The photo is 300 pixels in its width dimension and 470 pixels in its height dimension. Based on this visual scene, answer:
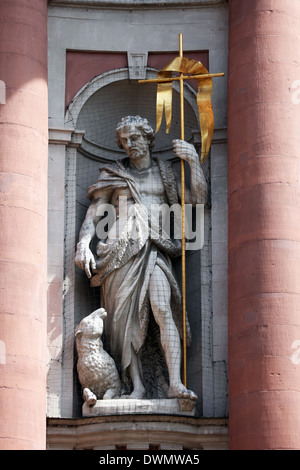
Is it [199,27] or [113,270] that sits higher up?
[199,27]

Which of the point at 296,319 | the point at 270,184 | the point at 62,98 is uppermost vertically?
the point at 62,98

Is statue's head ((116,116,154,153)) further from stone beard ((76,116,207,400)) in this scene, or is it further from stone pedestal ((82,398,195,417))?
stone pedestal ((82,398,195,417))

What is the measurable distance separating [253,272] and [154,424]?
164 cm

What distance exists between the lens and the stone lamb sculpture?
1669cm

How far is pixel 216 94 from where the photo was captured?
58.0 feet

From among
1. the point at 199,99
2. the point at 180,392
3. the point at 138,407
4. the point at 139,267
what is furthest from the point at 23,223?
the point at 199,99

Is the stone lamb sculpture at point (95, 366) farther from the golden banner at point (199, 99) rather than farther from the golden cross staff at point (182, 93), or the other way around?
the golden banner at point (199, 99)

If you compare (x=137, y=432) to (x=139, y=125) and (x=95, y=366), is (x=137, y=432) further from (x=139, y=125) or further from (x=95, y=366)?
(x=139, y=125)

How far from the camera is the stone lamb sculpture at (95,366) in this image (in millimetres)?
16688

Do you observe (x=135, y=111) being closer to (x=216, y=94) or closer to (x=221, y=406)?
(x=216, y=94)

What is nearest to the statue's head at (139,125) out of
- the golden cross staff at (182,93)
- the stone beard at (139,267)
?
the stone beard at (139,267)
